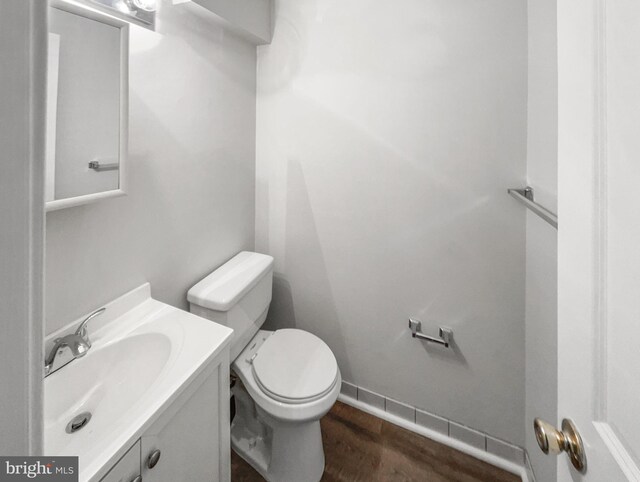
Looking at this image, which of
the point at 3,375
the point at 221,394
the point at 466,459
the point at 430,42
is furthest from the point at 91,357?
the point at 430,42

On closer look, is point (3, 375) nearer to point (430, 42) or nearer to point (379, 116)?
point (379, 116)

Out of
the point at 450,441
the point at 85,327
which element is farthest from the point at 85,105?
the point at 450,441

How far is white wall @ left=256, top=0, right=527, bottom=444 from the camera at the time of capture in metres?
1.29

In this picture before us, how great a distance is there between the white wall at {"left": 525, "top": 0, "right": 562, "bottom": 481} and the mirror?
1376mm

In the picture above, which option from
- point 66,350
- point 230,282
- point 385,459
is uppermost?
point 230,282

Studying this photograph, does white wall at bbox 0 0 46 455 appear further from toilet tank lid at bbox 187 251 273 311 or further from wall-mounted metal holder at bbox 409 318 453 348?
wall-mounted metal holder at bbox 409 318 453 348

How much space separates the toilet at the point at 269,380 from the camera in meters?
1.21

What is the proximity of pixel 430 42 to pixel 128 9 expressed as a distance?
1.20m

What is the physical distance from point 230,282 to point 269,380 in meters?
0.47

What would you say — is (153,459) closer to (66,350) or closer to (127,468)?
(127,468)

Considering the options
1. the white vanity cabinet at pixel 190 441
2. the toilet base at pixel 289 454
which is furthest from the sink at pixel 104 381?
the toilet base at pixel 289 454

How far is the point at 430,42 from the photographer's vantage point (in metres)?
1.34

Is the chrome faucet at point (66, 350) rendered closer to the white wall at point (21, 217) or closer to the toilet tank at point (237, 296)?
the toilet tank at point (237, 296)

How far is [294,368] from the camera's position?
4.42 ft
